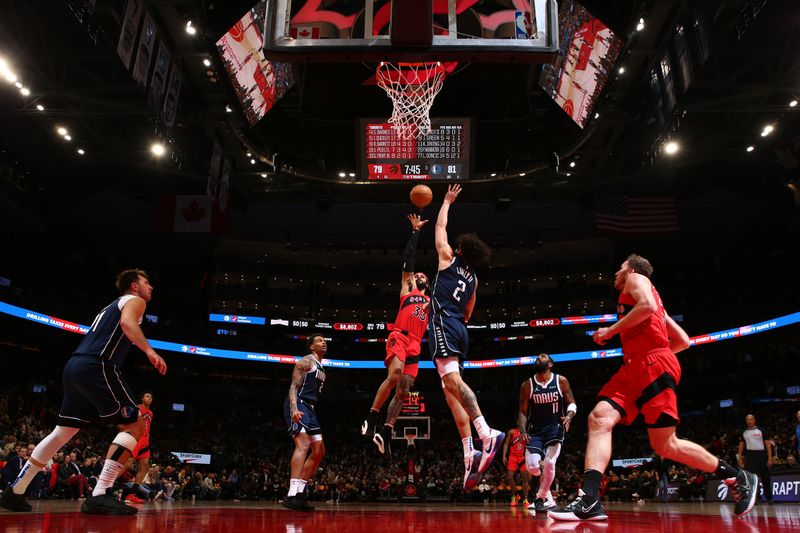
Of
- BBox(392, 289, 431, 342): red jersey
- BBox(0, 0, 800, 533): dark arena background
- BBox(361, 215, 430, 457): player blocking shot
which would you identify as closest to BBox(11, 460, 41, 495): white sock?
BBox(0, 0, 800, 533): dark arena background

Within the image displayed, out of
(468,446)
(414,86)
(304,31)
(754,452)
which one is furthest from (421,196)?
(754,452)

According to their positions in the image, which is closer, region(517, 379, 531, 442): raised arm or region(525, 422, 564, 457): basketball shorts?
region(525, 422, 564, 457): basketball shorts

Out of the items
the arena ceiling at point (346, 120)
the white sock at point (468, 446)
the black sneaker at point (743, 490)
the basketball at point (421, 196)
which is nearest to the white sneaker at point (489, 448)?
the white sock at point (468, 446)

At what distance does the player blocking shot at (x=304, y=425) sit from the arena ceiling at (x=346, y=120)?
8.96 meters

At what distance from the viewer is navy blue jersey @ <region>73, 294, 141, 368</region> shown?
545cm

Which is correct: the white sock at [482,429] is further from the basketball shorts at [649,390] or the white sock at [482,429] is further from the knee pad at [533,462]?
the knee pad at [533,462]

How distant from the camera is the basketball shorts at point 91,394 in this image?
17.5 feet

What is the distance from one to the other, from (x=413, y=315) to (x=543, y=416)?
213 cm

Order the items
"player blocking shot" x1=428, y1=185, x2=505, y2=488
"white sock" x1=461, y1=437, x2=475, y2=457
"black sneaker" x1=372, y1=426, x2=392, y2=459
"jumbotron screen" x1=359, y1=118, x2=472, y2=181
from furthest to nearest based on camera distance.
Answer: "jumbotron screen" x1=359, y1=118, x2=472, y2=181, "black sneaker" x1=372, y1=426, x2=392, y2=459, "player blocking shot" x1=428, y1=185, x2=505, y2=488, "white sock" x1=461, y1=437, x2=475, y2=457

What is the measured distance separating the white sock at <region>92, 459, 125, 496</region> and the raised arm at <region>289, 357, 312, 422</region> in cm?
202

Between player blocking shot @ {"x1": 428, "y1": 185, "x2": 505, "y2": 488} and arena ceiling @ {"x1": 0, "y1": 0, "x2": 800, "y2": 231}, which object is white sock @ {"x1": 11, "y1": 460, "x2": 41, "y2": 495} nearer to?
player blocking shot @ {"x1": 428, "y1": 185, "x2": 505, "y2": 488}

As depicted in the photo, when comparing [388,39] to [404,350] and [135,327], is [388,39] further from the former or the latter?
[135,327]

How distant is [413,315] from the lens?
8008 millimetres

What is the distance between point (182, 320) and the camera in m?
33.2
